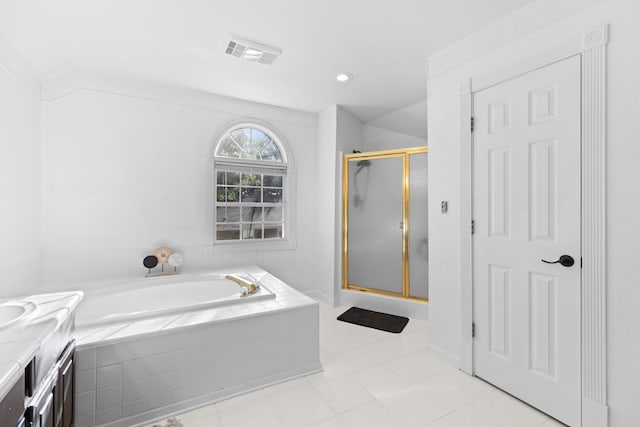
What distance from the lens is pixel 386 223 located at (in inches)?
140

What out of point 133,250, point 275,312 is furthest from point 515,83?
point 133,250

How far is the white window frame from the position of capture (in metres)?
3.49

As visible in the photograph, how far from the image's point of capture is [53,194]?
2.72 meters

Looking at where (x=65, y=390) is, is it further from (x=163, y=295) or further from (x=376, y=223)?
(x=376, y=223)

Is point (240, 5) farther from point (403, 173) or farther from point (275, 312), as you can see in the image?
point (403, 173)

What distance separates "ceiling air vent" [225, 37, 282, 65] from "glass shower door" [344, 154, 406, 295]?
5.40 ft

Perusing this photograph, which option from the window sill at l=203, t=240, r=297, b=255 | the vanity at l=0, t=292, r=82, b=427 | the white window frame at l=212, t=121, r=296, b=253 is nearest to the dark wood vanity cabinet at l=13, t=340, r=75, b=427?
the vanity at l=0, t=292, r=82, b=427

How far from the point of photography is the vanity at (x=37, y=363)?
2.80ft

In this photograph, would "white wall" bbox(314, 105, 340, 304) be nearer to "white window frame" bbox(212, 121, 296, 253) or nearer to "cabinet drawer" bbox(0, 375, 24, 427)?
"white window frame" bbox(212, 121, 296, 253)

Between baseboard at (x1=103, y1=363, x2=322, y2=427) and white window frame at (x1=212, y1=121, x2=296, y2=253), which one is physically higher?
white window frame at (x1=212, y1=121, x2=296, y2=253)

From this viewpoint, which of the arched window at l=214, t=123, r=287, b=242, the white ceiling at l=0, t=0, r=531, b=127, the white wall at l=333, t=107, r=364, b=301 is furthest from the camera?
the white wall at l=333, t=107, r=364, b=301

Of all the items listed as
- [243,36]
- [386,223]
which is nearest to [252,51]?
[243,36]

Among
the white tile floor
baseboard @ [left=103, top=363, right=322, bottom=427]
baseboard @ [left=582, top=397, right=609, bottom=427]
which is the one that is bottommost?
the white tile floor

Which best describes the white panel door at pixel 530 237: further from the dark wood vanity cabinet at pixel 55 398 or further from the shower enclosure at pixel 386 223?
the dark wood vanity cabinet at pixel 55 398
